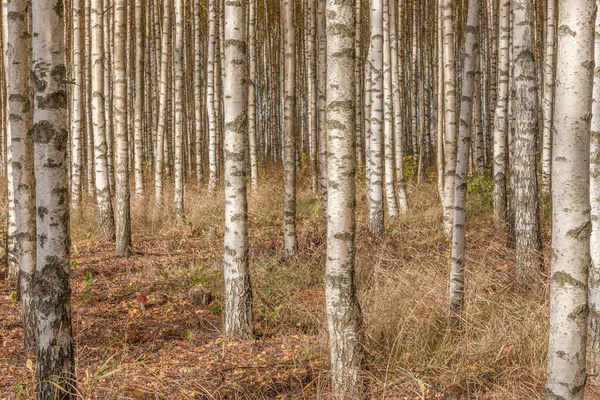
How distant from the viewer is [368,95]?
1082 centimetres

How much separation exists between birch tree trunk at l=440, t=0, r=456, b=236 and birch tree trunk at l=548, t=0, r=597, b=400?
5.34 metres

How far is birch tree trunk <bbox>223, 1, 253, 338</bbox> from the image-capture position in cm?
490

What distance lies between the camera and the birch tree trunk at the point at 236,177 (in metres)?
4.90

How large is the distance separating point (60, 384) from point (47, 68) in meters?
1.73

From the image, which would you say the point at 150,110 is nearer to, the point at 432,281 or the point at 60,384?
the point at 432,281

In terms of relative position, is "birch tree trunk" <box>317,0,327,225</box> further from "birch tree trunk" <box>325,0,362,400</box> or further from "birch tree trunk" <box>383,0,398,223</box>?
"birch tree trunk" <box>325,0,362,400</box>

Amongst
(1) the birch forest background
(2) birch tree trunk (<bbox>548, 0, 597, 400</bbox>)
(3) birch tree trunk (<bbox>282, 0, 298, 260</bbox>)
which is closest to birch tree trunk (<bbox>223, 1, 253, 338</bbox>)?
(1) the birch forest background

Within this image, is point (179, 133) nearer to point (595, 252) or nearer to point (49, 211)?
point (49, 211)

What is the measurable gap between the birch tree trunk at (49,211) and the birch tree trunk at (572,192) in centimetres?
244

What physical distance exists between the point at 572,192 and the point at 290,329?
3220 millimetres

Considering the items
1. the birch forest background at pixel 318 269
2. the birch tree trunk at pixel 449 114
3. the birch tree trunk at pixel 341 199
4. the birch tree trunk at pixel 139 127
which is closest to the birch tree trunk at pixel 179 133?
the birch tree trunk at pixel 139 127

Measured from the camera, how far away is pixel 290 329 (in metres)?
5.09

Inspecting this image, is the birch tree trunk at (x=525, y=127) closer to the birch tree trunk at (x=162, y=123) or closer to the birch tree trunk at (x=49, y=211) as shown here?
the birch tree trunk at (x=49, y=211)

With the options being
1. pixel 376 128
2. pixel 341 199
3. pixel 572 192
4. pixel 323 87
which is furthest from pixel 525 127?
Answer: pixel 572 192
